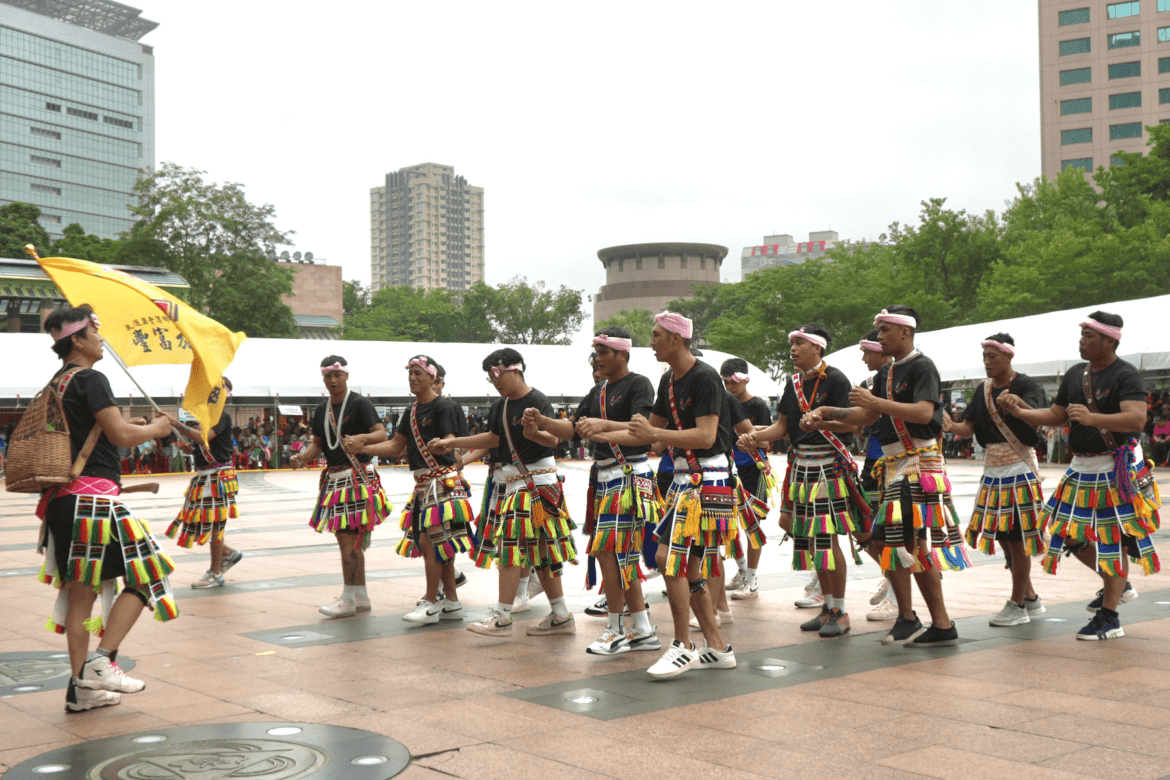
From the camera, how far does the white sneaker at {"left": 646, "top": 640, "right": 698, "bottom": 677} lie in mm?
5816

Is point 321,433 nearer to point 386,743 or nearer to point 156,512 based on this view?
point 386,743

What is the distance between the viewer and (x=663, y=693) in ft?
18.1

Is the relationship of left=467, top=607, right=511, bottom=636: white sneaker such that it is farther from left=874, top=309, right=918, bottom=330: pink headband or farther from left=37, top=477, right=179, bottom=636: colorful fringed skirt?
left=874, top=309, right=918, bottom=330: pink headband

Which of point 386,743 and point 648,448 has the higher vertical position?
point 648,448

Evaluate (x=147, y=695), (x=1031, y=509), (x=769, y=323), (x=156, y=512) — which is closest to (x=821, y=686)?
(x=1031, y=509)

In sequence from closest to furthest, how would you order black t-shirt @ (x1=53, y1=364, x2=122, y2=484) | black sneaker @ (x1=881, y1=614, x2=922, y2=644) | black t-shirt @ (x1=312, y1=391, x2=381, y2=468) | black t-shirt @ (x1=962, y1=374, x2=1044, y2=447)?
black t-shirt @ (x1=53, y1=364, x2=122, y2=484), black sneaker @ (x1=881, y1=614, x2=922, y2=644), black t-shirt @ (x1=962, y1=374, x2=1044, y2=447), black t-shirt @ (x1=312, y1=391, x2=381, y2=468)

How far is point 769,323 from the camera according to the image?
1868 inches

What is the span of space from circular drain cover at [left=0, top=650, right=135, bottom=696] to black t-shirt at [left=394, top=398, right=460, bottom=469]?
245cm

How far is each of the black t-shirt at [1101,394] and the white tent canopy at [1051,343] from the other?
49.3 ft

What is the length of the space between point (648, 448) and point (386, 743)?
2.73 meters

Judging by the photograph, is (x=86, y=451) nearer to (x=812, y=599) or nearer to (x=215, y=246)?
(x=812, y=599)

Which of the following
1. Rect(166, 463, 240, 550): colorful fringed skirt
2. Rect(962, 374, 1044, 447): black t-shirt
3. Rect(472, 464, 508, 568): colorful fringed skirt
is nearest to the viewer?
Rect(962, 374, 1044, 447): black t-shirt

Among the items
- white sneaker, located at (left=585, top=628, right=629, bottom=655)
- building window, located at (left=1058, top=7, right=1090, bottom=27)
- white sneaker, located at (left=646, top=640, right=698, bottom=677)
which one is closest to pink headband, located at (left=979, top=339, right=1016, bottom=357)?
white sneaker, located at (left=646, top=640, right=698, bottom=677)

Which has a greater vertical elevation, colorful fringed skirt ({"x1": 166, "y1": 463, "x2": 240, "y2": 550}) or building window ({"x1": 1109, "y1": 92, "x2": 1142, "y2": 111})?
building window ({"x1": 1109, "y1": 92, "x2": 1142, "y2": 111})
